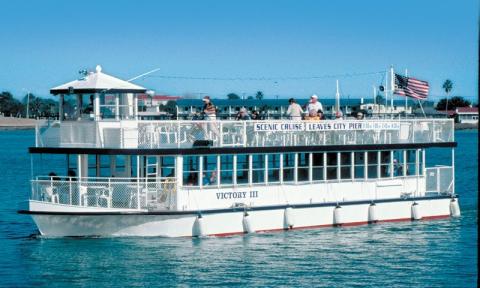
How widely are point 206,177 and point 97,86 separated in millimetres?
5110

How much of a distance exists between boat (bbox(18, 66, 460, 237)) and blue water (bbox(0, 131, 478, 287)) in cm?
56

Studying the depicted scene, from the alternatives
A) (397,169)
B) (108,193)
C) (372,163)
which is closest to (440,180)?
(397,169)

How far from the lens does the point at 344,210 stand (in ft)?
120

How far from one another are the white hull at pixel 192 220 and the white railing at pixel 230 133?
219cm

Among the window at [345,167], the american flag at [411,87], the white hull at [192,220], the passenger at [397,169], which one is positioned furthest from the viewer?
the american flag at [411,87]

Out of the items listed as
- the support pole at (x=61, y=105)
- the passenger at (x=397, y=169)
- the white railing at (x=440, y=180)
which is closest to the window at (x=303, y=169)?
the passenger at (x=397, y=169)

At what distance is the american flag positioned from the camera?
4031 cm

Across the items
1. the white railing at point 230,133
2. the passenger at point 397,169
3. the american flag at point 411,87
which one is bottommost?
the passenger at point 397,169

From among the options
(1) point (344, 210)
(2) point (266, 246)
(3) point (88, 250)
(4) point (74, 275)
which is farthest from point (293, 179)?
(4) point (74, 275)

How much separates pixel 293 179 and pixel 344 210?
81.4 inches

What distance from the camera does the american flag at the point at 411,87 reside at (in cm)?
4031

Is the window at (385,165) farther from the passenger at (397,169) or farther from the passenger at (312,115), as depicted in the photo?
the passenger at (312,115)

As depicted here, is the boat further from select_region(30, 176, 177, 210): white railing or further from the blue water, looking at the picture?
the blue water

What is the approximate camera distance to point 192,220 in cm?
3322
